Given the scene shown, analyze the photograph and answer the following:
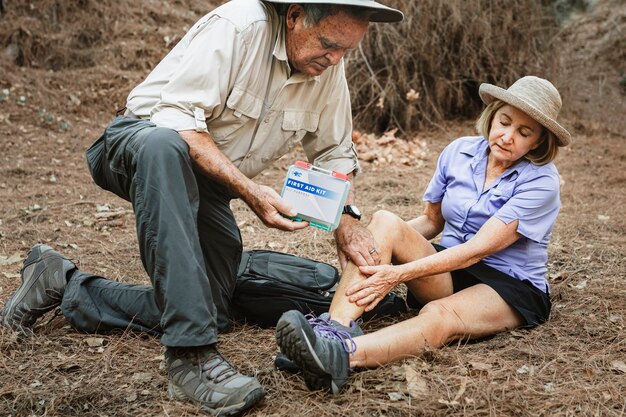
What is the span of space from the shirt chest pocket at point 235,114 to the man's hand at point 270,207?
41 centimetres

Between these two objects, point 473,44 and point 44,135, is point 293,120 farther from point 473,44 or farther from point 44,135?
point 473,44

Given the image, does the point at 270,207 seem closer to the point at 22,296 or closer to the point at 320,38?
the point at 320,38

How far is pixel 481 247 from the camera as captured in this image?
9.30 feet

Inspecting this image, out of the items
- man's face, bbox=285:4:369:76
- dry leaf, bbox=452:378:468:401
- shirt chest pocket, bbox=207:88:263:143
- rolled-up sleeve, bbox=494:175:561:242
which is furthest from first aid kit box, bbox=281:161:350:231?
dry leaf, bbox=452:378:468:401

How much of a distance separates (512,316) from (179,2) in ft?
29.1

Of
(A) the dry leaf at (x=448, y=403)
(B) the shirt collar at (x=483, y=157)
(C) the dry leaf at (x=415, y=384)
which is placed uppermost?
(B) the shirt collar at (x=483, y=157)

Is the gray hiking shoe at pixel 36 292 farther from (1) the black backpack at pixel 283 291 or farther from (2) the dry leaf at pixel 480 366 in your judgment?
(2) the dry leaf at pixel 480 366

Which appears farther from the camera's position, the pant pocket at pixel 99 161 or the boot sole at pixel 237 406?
the pant pocket at pixel 99 161

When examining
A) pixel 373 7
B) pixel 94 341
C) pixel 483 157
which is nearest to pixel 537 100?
pixel 483 157

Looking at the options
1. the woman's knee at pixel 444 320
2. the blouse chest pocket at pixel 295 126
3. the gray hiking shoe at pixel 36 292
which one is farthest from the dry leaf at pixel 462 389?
the gray hiking shoe at pixel 36 292

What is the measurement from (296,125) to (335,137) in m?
0.23

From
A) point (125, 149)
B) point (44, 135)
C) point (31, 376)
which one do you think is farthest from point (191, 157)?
point (44, 135)

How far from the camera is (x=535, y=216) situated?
289 centimetres

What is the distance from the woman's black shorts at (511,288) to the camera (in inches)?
116
